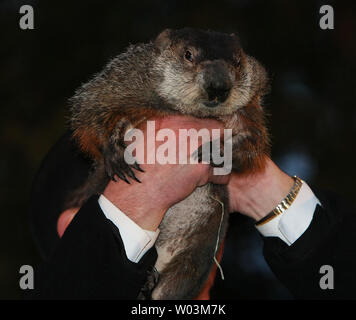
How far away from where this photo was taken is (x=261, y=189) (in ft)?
7.48

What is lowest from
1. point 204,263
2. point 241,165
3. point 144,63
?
point 204,263

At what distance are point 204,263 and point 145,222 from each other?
52 centimetres

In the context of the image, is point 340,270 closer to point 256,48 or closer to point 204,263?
point 204,263

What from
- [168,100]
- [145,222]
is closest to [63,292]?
[145,222]

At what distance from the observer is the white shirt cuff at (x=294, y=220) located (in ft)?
6.64

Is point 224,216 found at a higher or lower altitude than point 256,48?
lower

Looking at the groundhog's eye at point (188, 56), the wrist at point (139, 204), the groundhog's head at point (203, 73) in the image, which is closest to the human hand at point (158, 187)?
the wrist at point (139, 204)

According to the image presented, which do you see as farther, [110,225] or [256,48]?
[256,48]

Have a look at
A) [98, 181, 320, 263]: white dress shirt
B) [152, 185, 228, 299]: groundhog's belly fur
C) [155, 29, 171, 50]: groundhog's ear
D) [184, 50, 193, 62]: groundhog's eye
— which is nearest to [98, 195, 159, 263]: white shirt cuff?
[98, 181, 320, 263]: white dress shirt

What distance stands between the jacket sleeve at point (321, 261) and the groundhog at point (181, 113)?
388 millimetres

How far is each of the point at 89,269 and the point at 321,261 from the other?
1010mm

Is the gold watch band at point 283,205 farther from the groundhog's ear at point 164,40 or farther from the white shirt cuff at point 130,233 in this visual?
the groundhog's ear at point 164,40

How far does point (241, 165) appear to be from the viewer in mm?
2197

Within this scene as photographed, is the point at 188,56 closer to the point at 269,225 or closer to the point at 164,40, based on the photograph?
the point at 164,40
